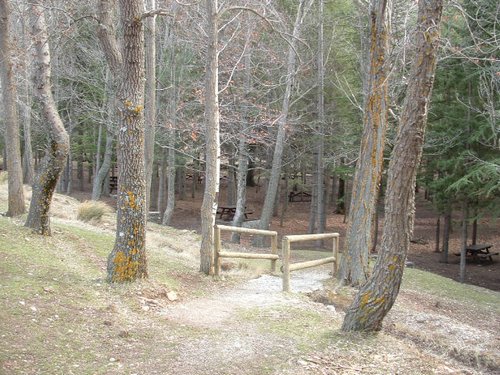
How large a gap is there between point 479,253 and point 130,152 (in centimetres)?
1916

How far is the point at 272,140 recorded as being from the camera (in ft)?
66.7

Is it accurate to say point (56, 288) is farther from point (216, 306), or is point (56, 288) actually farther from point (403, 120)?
point (403, 120)

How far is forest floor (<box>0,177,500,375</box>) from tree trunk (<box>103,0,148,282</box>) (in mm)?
411

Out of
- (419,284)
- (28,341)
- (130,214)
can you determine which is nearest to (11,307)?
(28,341)

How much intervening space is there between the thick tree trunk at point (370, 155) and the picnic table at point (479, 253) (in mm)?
12961

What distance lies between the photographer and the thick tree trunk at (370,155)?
9.32 m

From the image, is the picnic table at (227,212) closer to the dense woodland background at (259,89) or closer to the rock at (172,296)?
the dense woodland background at (259,89)

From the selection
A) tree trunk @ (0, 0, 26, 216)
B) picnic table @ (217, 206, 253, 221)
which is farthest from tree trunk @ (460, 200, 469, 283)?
tree trunk @ (0, 0, 26, 216)

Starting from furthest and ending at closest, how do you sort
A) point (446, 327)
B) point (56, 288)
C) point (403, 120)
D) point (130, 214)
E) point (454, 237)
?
point (454, 237), point (446, 327), point (130, 214), point (56, 288), point (403, 120)

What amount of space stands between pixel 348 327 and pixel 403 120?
2.53 meters

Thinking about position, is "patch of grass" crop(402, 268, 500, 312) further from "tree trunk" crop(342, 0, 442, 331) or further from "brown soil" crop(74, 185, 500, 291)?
"tree trunk" crop(342, 0, 442, 331)

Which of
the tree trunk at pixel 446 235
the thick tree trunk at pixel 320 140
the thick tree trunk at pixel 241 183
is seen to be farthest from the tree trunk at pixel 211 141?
the tree trunk at pixel 446 235

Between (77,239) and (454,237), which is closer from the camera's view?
(77,239)

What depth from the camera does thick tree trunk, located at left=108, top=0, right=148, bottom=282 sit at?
7.51 meters
